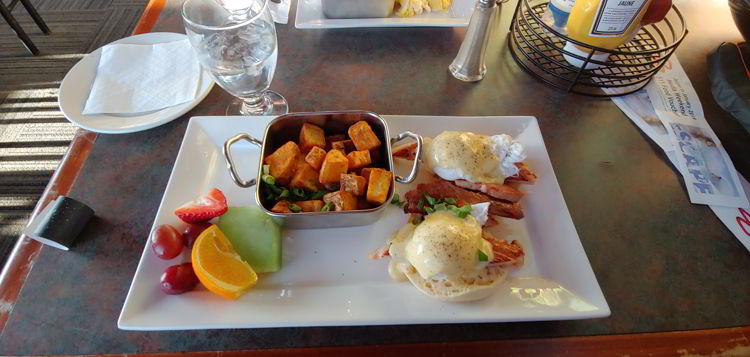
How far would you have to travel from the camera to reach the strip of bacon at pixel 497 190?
0.89m

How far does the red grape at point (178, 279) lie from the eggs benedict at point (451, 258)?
409 millimetres

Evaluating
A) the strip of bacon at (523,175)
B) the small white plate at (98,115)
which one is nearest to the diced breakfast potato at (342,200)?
the strip of bacon at (523,175)

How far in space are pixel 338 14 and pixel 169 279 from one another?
107 centimetres

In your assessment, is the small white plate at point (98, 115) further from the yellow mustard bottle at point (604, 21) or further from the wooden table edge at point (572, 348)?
the yellow mustard bottle at point (604, 21)

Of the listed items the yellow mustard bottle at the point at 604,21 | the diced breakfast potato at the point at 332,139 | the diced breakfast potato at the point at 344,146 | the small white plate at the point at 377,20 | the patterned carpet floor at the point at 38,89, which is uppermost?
the yellow mustard bottle at the point at 604,21

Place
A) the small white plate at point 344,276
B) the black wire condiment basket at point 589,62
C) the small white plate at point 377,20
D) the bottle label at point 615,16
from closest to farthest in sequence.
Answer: the small white plate at point 344,276
the bottle label at point 615,16
the black wire condiment basket at point 589,62
the small white plate at point 377,20

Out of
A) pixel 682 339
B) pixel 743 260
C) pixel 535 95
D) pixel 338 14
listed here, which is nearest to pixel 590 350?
Answer: pixel 682 339

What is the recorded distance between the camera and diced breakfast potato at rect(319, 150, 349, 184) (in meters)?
0.85

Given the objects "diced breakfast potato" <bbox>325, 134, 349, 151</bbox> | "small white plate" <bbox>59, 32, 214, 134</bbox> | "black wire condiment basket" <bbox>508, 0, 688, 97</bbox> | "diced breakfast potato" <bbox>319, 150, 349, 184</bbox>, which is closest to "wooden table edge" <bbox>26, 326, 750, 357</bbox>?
"diced breakfast potato" <bbox>319, 150, 349, 184</bbox>

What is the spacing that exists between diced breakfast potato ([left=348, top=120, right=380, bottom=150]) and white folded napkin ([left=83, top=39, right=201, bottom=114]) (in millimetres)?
548

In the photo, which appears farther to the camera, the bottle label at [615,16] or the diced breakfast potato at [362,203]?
the bottle label at [615,16]

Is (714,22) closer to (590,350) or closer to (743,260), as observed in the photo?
(743,260)

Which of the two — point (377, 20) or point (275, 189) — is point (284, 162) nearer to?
point (275, 189)

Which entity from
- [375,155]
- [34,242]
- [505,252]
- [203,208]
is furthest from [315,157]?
[34,242]
